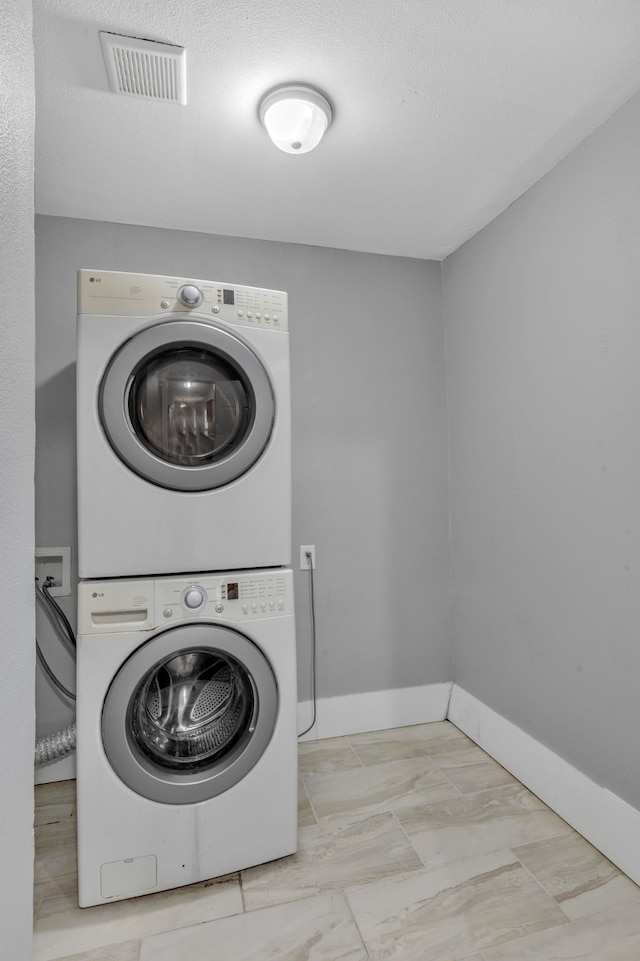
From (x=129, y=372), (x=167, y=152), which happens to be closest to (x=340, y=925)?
(x=129, y=372)

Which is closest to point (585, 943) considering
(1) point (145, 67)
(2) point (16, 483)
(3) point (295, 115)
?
(2) point (16, 483)

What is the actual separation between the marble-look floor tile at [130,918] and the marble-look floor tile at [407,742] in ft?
2.73

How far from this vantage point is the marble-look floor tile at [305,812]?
1.73 meters

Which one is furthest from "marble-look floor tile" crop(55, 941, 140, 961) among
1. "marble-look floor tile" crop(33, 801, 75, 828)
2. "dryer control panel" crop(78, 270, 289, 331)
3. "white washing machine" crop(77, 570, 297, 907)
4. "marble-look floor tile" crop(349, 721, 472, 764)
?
"dryer control panel" crop(78, 270, 289, 331)

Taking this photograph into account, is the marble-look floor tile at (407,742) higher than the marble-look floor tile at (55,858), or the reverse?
the marble-look floor tile at (407,742)

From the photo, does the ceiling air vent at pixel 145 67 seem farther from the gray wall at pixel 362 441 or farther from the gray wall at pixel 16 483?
the gray wall at pixel 362 441

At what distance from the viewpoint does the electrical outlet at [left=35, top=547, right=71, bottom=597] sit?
200 cm

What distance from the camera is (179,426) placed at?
1523 mm

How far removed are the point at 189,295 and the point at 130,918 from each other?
1673 mm

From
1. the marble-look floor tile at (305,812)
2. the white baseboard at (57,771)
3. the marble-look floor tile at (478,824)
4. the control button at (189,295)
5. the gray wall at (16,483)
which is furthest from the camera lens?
the white baseboard at (57,771)

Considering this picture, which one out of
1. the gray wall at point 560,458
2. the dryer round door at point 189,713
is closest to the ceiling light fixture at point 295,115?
the gray wall at point 560,458

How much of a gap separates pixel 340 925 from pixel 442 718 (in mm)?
1257

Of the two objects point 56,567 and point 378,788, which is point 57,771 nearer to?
point 56,567

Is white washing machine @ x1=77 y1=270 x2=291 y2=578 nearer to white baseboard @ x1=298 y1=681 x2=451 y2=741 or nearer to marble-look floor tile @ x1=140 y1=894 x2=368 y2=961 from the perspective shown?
marble-look floor tile @ x1=140 y1=894 x2=368 y2=961
